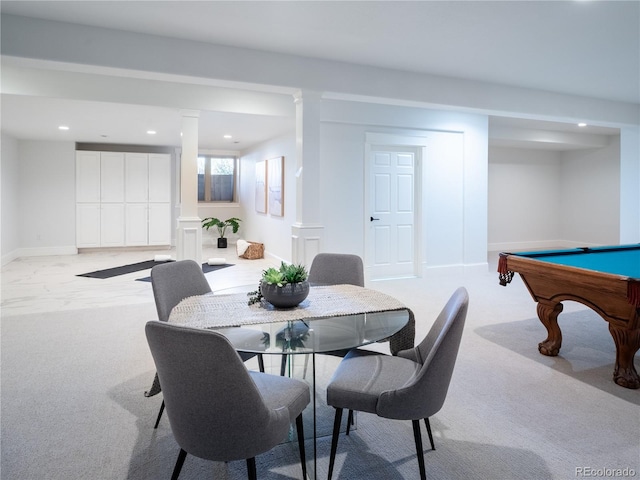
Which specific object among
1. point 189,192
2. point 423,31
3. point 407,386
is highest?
point 423,31

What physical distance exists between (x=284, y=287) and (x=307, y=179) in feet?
8.78

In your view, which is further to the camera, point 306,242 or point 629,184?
point 629,184

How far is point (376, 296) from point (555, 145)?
28.8 feet

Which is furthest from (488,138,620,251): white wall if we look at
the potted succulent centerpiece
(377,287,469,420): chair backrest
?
(377,287,469,420): chair backrest

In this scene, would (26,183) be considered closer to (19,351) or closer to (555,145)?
(19,351)

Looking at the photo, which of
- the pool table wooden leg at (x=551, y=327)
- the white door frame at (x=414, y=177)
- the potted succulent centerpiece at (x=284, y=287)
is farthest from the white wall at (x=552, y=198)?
the potted succulent centerpiece at (x=284, y=287)

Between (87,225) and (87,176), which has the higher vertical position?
(87,176)

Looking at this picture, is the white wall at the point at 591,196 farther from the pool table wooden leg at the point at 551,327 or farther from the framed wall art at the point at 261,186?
the pool table wooden leg at the point at 551,327

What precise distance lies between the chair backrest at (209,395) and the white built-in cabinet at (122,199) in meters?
8.61

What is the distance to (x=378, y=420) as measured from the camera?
2303mm

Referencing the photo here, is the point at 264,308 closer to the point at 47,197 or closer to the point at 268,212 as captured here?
the point at 268,212

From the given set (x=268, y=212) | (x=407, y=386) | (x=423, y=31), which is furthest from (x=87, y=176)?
(x=407, y=386)

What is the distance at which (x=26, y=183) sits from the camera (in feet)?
27.9

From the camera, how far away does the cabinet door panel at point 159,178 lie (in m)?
9.33
